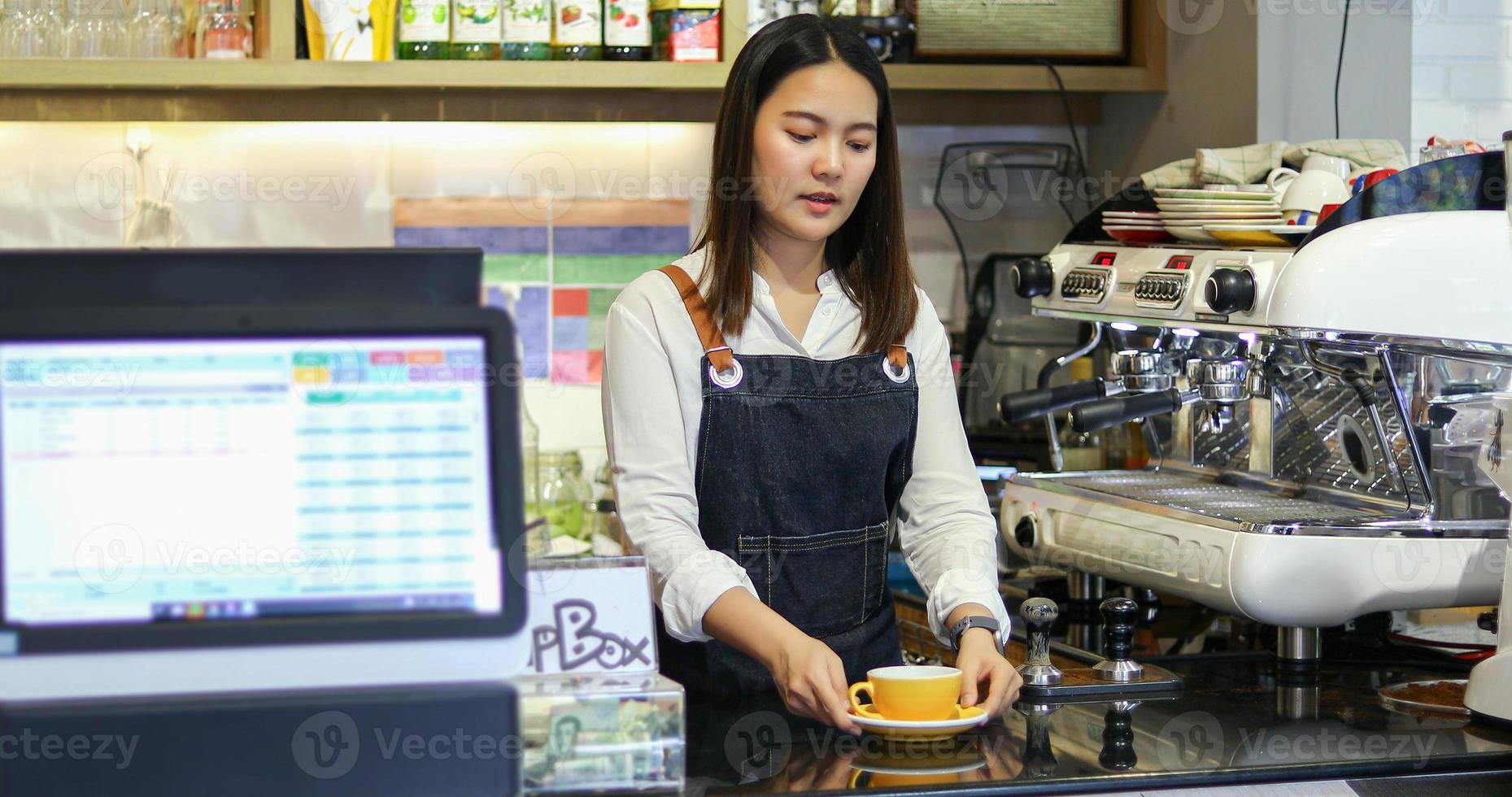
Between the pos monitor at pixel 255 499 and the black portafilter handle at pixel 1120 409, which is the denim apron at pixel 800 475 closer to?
the black portafilter handle at pixel 1120 409

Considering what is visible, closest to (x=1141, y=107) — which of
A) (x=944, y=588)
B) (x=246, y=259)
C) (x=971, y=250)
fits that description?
(x=971, y=250)

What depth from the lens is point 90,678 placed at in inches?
31.1

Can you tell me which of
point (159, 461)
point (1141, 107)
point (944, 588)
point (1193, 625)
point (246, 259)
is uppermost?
point (1141, 107)

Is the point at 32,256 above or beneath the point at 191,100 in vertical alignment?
beneath

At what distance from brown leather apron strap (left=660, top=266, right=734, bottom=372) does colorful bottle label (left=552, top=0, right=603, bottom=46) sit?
1.05 metres

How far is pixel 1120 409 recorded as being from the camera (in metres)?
1.64

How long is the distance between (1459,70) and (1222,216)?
2.75ft

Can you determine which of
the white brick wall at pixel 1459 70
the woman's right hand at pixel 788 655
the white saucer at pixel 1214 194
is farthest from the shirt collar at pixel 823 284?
the white brick wall at pixel 1459 70

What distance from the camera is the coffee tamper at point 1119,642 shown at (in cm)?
144

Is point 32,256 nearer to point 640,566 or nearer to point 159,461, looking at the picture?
point 159,461

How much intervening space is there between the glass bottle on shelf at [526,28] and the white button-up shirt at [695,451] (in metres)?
Result: 1.00

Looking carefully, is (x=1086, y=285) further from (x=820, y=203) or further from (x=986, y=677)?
(x=986, y=677)

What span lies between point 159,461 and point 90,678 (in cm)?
12

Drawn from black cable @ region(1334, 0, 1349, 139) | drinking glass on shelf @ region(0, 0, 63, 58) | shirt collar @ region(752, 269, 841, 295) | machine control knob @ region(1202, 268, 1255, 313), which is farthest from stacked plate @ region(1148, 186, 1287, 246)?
drinking glass on shelf @ region(0, 0, 63, 58)
